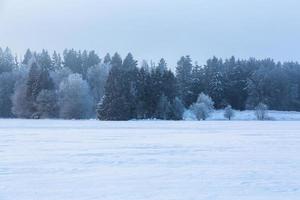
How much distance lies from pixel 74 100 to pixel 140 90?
1040 centimetres

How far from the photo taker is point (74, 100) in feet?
275

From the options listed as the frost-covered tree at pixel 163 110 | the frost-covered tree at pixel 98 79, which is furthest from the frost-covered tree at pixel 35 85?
the frost-covered tree at pixel 163 110

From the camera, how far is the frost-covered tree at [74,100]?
82875 millimetres

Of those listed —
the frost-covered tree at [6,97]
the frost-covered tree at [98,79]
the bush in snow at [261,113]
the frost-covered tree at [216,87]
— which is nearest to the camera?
the bush in snow at [261,113]

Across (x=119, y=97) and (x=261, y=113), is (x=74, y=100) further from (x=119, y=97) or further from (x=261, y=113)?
(x=261, y=113)

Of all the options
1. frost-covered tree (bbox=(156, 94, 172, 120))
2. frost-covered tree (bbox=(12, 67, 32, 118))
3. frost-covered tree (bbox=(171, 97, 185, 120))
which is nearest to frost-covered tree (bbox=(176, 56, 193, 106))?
frost-covered tree (bbox=(171, 97, 185, 120))

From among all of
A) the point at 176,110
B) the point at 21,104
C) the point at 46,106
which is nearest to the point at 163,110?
the point at 176,110

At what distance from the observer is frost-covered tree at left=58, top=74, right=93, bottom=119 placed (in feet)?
272

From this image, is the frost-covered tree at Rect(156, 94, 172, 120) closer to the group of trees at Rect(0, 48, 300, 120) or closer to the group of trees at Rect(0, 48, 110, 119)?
the group of trees at Rect(0, 48, 300, 120)
